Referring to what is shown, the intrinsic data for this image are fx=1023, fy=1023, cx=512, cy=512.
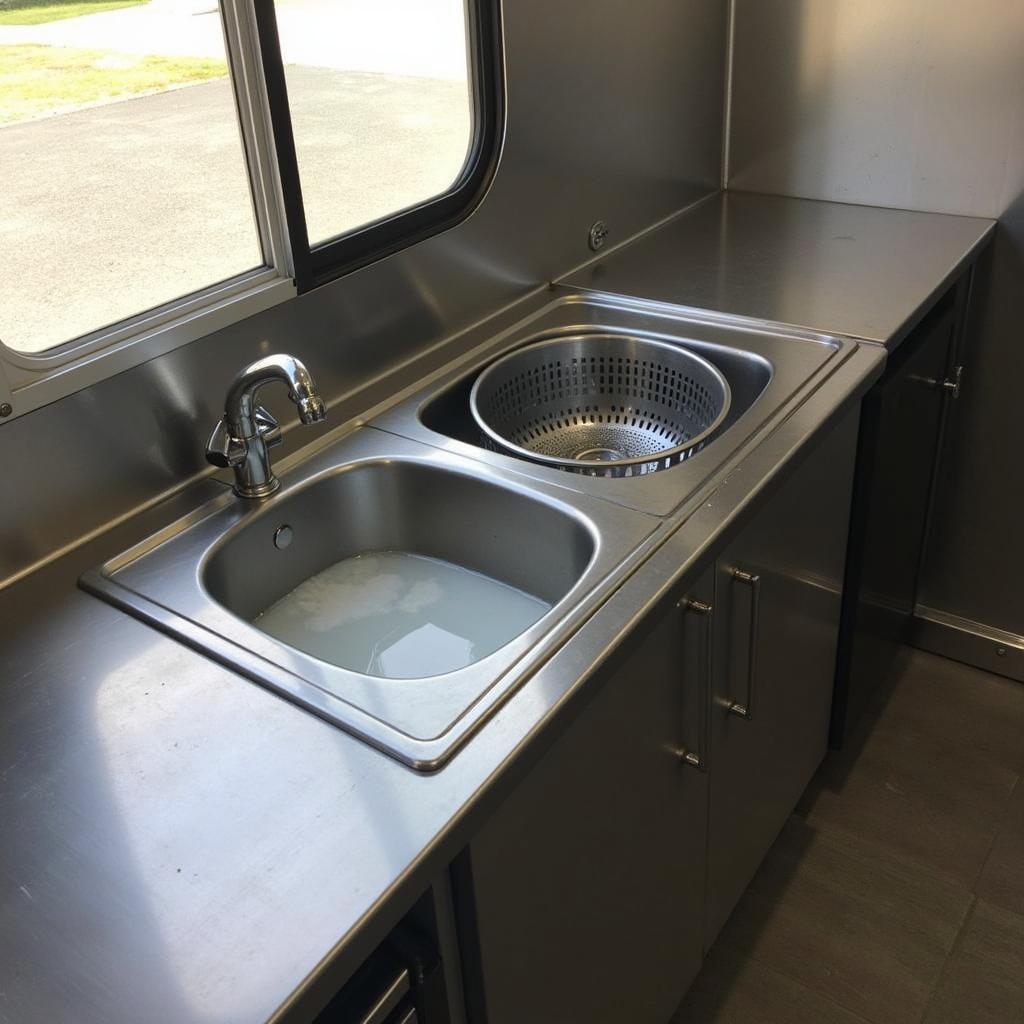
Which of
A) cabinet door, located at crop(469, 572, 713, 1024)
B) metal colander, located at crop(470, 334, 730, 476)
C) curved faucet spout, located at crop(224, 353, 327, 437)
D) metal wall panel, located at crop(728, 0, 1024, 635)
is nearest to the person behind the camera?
cabinet door, located at crop(469, 572, 713, 1024)

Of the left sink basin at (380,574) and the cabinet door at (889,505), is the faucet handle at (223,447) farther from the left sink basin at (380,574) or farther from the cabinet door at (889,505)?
the cabinet door at (889,505)

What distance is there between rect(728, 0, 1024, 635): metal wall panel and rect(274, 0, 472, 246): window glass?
2.28 ft

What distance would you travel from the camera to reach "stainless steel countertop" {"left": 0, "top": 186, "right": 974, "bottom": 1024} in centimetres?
71

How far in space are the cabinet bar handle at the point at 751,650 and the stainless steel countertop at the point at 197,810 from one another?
129 mm

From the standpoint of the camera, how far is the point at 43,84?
1.52 m

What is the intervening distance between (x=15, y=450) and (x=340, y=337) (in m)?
0.50

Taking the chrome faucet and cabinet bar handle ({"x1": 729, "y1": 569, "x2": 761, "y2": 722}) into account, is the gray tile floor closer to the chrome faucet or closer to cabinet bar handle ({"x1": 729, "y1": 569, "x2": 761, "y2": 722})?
cabinet bar handle ({"x1": 729, "y1": 569, "x2": 761, "y2": 722})

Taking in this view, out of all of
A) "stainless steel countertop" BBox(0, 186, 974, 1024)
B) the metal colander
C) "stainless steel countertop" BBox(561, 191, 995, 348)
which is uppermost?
"stainless steel countertop" BBox(561, 191, 995, 348)

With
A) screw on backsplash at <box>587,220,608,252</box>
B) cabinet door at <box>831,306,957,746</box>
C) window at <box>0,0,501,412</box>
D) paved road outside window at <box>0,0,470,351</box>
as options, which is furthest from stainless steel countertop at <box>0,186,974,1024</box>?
screw on backsplash at <box>587,220,608,252</box>

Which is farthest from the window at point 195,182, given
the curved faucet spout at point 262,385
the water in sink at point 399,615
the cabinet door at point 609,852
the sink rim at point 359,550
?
the cabinet door at point 609,852

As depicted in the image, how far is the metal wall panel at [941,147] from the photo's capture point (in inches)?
74.2

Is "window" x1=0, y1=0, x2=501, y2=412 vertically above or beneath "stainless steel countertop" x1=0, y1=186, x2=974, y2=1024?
above

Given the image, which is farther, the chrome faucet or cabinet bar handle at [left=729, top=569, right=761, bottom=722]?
cabinet bar handle at [left=729, top=569, right=761, bottom=722]

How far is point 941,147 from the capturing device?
6.46ft
